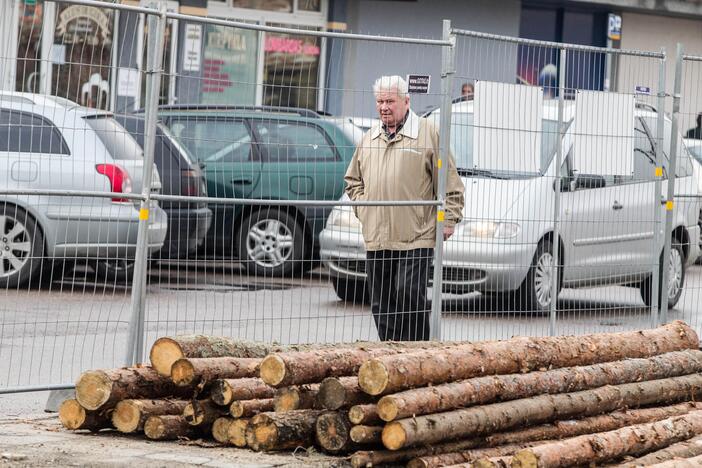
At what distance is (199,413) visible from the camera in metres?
6.73

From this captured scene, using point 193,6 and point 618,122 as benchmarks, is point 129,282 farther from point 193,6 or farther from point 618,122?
point 193,6

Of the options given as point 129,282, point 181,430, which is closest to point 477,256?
point 129,282

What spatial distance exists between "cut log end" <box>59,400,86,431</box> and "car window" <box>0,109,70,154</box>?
1.41m

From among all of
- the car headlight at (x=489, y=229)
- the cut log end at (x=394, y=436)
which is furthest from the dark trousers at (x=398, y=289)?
the cut log end at (x=394, y=436)

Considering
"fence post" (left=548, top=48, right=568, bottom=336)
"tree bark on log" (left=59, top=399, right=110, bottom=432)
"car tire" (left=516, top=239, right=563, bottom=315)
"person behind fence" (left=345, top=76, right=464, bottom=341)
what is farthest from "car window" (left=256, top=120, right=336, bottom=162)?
"tree bark on log" (left=59, top=399, right=110, bottom=432)

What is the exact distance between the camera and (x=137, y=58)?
24.7 ft

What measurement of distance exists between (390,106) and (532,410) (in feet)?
8.07

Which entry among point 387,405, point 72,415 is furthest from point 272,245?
point 387,405

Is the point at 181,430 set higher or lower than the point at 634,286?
lower

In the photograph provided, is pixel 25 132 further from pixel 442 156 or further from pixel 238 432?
pixel 442 156

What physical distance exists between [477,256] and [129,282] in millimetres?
2626

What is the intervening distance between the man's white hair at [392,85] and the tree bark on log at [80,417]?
9.68ft

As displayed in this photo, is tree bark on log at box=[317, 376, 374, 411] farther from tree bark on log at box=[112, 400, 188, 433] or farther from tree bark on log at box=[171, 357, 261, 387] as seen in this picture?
tree bark on log at box=[112, 400, 188, 433]

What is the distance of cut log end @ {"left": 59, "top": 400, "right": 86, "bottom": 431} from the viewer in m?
6.76
